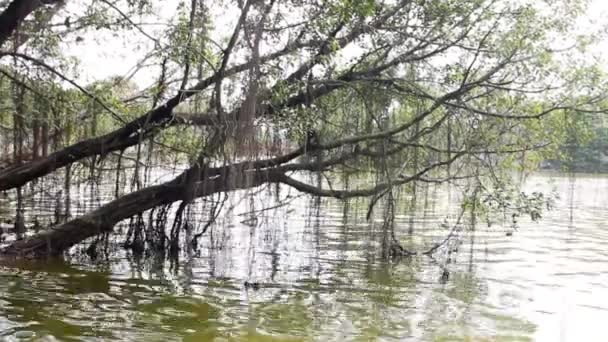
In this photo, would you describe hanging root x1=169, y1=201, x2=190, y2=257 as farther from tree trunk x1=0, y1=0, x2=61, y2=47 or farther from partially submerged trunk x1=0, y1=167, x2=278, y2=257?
tree trunk x1=0, y1=0, x2=61, y2=47

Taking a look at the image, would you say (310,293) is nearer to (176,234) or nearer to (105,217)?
(176,234)

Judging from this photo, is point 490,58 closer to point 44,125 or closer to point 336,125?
point 336,125

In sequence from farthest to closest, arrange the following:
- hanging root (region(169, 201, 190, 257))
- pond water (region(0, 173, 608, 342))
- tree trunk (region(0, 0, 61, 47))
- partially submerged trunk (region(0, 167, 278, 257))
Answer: hanging root (region(169, 201, 190, 257)) → partially submerged trunk (region(0, 167, 278, 257)) → tree trunk (region(0, 0, 61, 47)) → pond water (region(0, 173, 608, 342))

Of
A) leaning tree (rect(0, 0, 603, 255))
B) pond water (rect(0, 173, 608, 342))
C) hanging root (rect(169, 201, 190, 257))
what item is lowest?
pond water (rect(0, 173, 608, 342))


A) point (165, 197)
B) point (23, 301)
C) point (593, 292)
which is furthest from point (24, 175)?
point (593, 292)

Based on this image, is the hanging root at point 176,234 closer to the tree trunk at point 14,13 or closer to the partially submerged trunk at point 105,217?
the partially submerged trunk at point 105,217

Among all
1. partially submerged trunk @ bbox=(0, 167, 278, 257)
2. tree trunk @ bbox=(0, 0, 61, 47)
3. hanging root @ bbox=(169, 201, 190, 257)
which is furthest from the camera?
hanging root @ bbox=(169, 201, 190, 257)

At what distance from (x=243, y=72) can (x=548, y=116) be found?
18.7ft

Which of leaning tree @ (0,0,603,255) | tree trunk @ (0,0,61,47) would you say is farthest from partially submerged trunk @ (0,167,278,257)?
tree trunk @ (0,0,61,47)

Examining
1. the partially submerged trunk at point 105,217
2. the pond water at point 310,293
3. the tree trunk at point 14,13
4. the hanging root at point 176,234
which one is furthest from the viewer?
the hanging root at point 176,234

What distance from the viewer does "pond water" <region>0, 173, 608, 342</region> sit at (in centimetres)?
678

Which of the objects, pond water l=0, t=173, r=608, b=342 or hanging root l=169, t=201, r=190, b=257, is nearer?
pond water l=0, t=173, r=608, b=342

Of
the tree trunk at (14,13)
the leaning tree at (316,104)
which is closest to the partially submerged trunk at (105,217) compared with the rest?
the leaning tree at (316,104)

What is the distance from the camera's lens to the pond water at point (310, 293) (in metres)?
6.78
